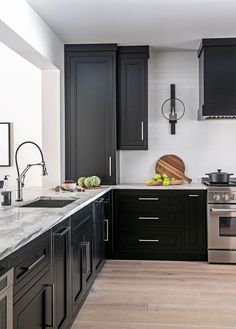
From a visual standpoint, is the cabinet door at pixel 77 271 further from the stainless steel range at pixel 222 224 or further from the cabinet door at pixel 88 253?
the stainless steel range at pixel 222 224

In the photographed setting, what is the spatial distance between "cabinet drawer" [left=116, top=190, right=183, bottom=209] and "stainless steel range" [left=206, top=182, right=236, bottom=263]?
0.36m

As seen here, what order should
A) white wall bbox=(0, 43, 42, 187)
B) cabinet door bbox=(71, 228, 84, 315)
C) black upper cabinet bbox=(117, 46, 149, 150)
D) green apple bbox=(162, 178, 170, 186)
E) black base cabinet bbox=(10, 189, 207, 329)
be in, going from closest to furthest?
1. black base cabinet bbox=(10, 189, 207, 329)
2. cabinet door bbox=(71, 228, 84, 315)
3. green apple bbox=(162, 178, 170, 186)
4. black upper cabinet bbox=(117, 46, 149, 150)
5. white wall bbox=(0, 43, 42, 187)

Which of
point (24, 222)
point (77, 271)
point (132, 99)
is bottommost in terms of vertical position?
point (77, 271)

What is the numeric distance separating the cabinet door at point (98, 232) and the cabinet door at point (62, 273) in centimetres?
118

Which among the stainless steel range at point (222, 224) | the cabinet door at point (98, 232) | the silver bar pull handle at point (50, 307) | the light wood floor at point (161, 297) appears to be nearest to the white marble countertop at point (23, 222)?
the silver bar pull handle at point (50, 307)

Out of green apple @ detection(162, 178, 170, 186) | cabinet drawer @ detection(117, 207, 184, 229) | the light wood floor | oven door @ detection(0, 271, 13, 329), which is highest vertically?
green apple @ detection(162, 178, 170, 186)

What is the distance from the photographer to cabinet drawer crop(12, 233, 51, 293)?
194 cm

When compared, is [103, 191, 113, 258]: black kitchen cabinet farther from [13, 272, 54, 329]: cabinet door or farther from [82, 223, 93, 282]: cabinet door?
[13, 272, 54, 329]: cabinet door

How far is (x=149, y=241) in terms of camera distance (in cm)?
509

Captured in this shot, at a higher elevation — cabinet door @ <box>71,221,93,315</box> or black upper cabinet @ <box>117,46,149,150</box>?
black upper cabinet @ <box>117,46,149,150</box>

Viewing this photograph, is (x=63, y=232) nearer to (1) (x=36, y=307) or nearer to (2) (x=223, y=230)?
(1) (x=36, y=307)

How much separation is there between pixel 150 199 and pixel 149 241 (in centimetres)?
48

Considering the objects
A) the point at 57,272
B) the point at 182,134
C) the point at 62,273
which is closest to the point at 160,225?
the point at 182,134

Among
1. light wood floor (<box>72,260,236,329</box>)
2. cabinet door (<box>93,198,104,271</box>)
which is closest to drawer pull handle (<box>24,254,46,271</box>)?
light wood floor (<box>72,260,236,329</box>)
